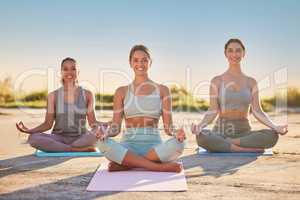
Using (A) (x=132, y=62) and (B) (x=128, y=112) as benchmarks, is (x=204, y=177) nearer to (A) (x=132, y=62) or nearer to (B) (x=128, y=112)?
(B) (x=128, y=112)

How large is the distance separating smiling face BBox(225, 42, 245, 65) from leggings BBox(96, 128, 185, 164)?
1.58 metres

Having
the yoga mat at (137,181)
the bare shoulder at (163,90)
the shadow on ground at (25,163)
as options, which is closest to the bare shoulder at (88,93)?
the shadow on ground at (25,163)

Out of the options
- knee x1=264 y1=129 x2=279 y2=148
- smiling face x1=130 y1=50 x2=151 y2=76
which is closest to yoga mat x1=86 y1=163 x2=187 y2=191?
smiling face x1=130 y1=50 x2=151 y2=76

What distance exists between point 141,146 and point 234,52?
5.98 feet

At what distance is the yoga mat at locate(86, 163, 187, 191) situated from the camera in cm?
349

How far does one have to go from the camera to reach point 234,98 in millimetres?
5539

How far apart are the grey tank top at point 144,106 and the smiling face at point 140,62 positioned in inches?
9.1

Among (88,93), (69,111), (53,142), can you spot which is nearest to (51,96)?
(69,111)

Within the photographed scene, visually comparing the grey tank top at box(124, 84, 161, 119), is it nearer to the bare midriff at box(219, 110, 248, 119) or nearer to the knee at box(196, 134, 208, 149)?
the knee at box(196, 134, 208, 149)

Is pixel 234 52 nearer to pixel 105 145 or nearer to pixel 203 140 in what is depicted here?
pixel 203 140

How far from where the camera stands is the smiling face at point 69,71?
5.48m

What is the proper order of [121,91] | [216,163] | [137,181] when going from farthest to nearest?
[216,163] < [121,91] < [137,181]

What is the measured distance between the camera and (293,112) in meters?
14.0

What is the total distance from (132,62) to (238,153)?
1.69m
